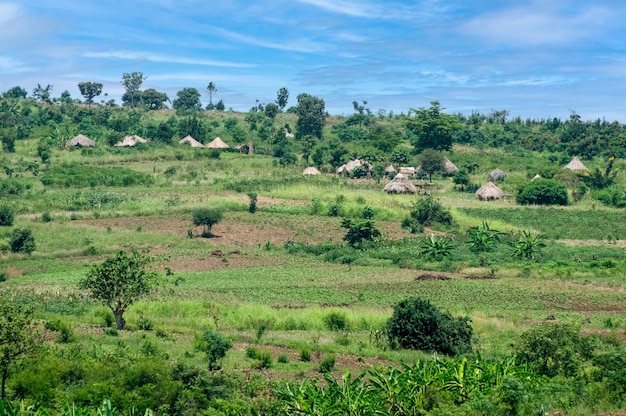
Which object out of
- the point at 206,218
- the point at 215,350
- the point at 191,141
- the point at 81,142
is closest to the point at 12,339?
the point at 215,350

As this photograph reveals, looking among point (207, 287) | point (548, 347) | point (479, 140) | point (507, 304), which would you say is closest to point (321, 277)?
point (207, 287)

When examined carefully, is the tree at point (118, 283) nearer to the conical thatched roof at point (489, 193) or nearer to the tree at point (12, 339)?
the tree at point (12, 339)

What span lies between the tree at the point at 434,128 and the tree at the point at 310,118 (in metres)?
13.9

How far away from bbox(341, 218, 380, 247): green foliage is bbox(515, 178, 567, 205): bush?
18255mm

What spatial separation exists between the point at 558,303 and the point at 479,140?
192ft

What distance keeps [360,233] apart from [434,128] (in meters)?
36.9

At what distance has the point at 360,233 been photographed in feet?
136

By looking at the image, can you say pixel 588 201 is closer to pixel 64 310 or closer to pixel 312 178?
pixel 312 178

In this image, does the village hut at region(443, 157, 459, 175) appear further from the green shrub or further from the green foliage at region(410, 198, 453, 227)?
the green shrub

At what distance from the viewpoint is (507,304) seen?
2969cm

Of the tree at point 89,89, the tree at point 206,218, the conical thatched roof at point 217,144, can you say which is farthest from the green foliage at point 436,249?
the tree at point 89,89

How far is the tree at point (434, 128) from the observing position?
248 feet

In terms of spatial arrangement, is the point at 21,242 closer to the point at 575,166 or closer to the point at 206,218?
the point at 206,218

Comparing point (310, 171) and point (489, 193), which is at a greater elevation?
point (310, 171)
